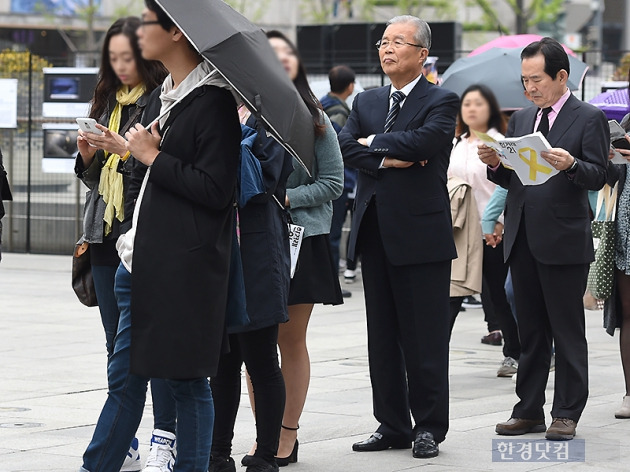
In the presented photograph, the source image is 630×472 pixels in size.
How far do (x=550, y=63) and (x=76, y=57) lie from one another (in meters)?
12.0

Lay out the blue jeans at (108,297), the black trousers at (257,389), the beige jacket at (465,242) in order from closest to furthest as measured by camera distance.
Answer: the black trousers at (257,389)
the blue jeans at (108,297)
the beige jacket at (465,242)

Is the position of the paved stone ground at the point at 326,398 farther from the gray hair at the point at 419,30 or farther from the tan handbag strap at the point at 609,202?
the gray hair at the point at 419,30

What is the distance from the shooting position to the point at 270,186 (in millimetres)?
5352

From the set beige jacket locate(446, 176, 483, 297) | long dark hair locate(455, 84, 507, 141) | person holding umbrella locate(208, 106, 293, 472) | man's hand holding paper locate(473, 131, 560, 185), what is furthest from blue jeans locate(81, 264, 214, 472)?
long dark hair locate(455, 84, 507, 141)

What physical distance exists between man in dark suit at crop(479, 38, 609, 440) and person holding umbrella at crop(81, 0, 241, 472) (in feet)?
7.34

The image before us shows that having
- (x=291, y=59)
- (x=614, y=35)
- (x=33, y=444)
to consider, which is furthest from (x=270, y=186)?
(x=614, y=35)

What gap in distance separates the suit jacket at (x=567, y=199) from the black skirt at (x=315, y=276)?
1.10 meters

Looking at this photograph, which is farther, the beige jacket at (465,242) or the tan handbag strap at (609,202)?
the beige jacket at (465,242)

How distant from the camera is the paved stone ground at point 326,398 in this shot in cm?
595

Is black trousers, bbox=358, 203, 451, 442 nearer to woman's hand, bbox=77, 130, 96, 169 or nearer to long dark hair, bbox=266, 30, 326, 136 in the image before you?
long dark hair, bbox=266, 30, 326, 136

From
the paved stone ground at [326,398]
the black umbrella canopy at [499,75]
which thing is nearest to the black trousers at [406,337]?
the paved stone ground at [326,398]

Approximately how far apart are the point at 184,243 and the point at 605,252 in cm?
342

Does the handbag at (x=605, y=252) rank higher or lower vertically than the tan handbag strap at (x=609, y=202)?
lower

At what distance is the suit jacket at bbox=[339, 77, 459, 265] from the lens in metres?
6.03
